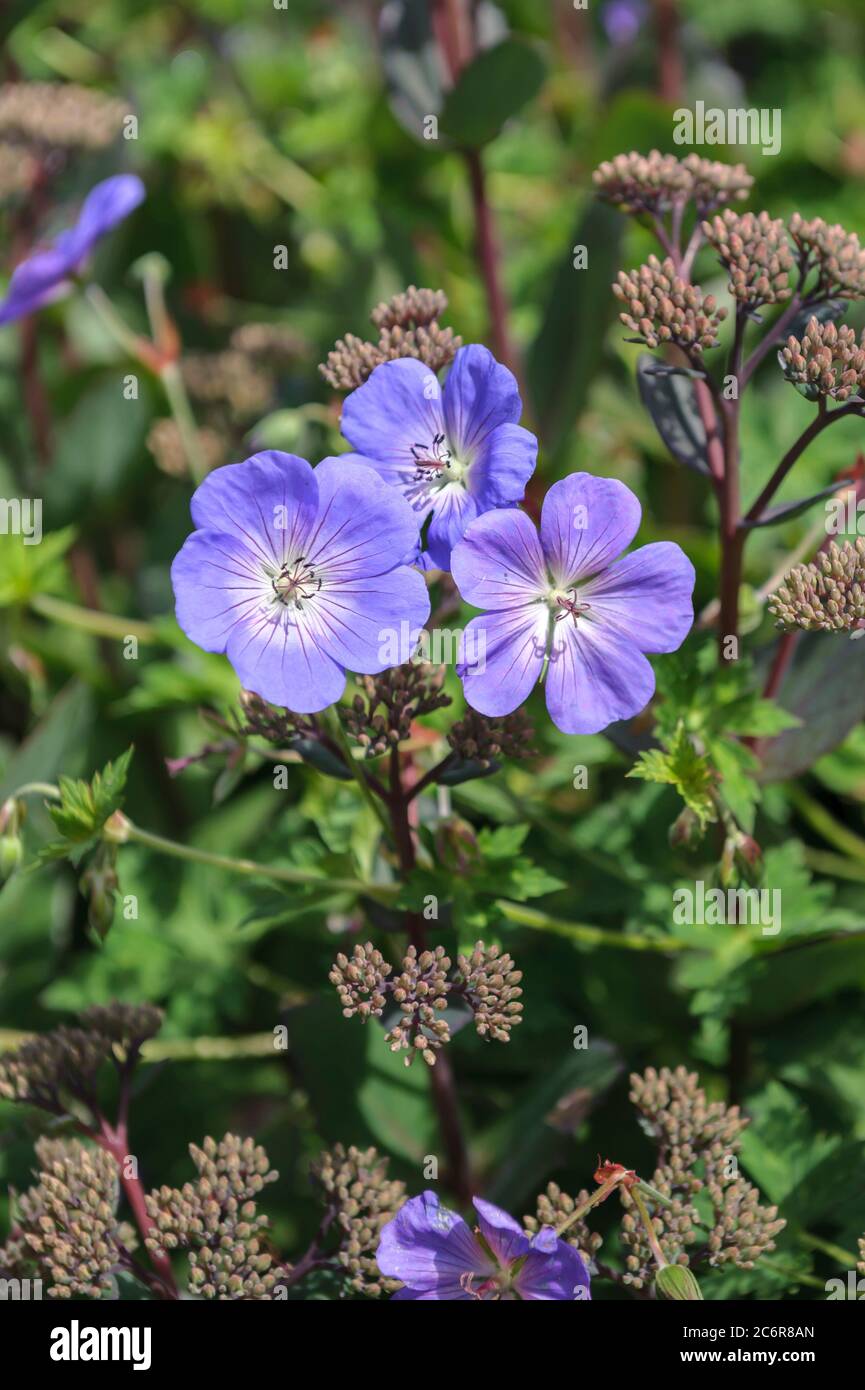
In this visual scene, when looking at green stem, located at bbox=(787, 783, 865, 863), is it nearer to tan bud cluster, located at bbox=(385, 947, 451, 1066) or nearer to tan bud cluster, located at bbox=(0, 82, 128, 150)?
tan bud cluster, located at bbox=(385, 947, 451, 1066)

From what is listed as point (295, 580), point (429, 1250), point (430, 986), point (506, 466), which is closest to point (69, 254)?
point (295, 580)

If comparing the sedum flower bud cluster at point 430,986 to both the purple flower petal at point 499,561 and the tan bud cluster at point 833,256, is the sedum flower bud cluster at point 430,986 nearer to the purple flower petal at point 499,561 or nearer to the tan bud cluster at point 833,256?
the purple flower petal at point 499,561

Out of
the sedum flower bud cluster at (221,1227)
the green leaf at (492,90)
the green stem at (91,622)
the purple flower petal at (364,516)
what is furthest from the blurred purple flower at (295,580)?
the green leaf at (492,90)

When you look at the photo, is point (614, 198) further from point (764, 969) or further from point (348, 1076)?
point (348, 1076)

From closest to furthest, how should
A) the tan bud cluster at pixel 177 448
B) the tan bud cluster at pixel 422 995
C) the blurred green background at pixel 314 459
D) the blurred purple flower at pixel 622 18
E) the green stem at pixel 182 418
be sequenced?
the tan bud cluster at pixel 422 995 < the blurred green background at pixel 314 459 < the green stem at pixel 182 418 < the tan bud cluster at pixel 177 448 < the blurred purple flower at pixel 622 18

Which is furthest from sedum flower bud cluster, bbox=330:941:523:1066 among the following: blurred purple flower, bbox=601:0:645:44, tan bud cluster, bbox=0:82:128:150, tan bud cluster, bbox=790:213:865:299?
blurred purple flower, bbox=601:0:645:44

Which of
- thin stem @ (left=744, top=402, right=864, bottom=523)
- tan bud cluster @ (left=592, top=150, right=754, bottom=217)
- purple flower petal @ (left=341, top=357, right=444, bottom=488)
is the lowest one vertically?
thin stem @ (left=744, top=402, right=864, bottom=523)
